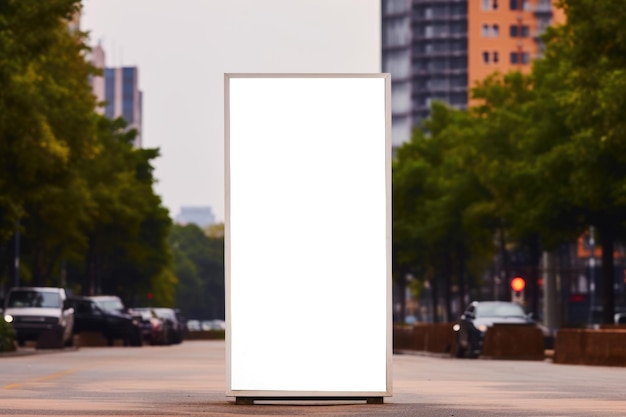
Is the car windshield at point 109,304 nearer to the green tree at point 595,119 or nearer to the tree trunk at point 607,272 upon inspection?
the green tree at point 595,119

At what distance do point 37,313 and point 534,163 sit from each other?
53.6 ft

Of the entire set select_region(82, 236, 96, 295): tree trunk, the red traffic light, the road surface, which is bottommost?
the road surface

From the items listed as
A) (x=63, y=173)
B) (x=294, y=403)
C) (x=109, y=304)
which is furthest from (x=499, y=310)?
(x=294, y=403)

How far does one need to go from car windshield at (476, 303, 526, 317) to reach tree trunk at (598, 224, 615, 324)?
266 inches

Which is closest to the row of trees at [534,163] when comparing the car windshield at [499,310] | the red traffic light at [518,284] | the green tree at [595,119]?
the green tree at [595,119]

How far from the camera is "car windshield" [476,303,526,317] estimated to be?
4912 centimetres

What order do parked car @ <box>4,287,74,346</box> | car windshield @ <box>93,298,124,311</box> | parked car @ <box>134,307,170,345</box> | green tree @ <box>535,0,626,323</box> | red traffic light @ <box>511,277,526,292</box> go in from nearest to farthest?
green tree @ <box>535,0,626,323</box>, red traffic light @ <box>511,277,526,292</box>, parked car @ <box>4,287,74,346</box>, car windshield @ <box>93,298,124,311</box>, parked car @ <box>134,307,170,345</box>

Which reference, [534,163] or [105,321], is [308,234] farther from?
[105,321]

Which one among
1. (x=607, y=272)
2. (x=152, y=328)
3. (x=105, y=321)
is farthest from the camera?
(x=152, y=328)

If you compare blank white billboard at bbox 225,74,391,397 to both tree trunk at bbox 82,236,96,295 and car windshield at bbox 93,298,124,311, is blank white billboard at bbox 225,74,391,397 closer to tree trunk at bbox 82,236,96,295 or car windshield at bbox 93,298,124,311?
car windshield at bbox 93,298,124,311

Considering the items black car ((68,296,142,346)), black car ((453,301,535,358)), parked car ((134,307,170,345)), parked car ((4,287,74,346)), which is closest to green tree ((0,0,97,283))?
parked car ((4,287,74,346))

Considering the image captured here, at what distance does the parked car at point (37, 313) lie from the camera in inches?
2147

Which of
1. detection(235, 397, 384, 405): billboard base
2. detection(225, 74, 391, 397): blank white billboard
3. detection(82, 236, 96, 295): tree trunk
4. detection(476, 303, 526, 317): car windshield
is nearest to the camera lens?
detection(225, 74, 391, 397): blank white billboard

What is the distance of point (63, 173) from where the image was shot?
47.3 metres
